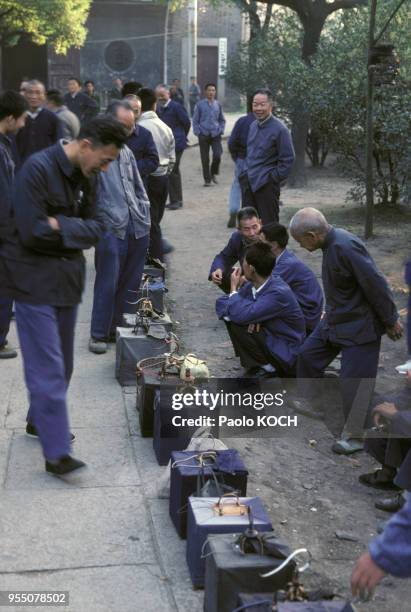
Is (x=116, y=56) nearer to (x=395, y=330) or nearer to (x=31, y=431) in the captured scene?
(x=395, y=330)

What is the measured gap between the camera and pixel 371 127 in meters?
13.3

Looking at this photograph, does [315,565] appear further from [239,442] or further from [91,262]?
[91,262]

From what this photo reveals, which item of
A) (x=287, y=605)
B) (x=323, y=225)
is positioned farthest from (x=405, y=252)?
(x=287, y=605)

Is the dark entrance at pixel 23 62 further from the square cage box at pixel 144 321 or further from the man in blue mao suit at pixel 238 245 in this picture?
the square cage box at pixel 144 321

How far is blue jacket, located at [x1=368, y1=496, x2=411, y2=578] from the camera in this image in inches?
130

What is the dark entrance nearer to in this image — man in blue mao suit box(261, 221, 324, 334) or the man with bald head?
man in blue mao suit box(261, 221, 324, 334)

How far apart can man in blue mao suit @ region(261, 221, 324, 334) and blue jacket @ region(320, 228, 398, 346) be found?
3.89 feet

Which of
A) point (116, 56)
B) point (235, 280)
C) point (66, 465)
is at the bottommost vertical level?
point (66, 465)

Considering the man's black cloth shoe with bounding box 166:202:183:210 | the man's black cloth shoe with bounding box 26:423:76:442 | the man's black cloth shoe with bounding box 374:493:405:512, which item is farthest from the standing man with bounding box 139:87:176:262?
the man's black cloth shoe with bounding box 374:493:405:512

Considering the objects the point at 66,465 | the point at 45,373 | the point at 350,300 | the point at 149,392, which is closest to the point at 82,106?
the point at 350,300

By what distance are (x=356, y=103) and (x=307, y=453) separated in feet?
29.4

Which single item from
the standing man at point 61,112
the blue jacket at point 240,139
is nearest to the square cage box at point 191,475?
the standing man at point 61,112

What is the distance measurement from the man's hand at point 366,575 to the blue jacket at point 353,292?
3439 mm

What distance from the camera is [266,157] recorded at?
10.5 m
